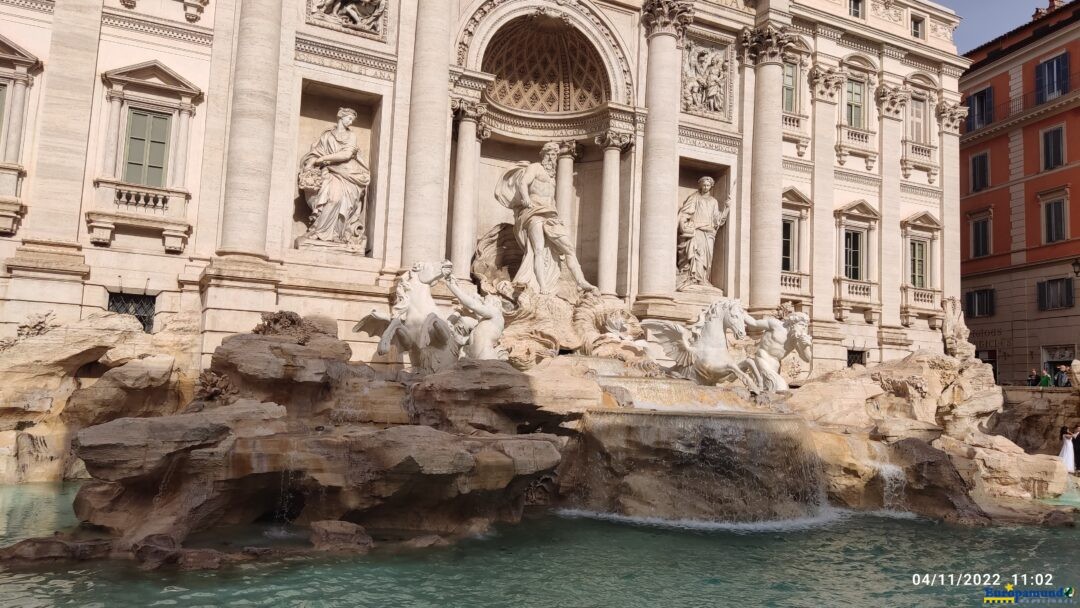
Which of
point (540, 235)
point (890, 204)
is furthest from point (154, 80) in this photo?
point (890, 204)

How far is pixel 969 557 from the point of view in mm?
9312

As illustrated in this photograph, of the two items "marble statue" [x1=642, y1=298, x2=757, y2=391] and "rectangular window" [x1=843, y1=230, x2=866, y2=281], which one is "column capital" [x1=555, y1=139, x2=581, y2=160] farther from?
"rectangular window" [x1=843, y1=230, x2=866, y2=281]

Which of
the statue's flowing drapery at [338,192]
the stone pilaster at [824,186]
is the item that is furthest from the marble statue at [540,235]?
the stone pilaster at [824,186]

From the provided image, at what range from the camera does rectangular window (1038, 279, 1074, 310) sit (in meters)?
26.7

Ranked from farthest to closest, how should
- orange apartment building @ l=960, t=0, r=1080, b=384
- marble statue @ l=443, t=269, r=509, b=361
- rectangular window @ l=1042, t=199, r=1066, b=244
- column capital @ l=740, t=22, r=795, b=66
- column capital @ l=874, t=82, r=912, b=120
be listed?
rectangular window @ l=1042, t=199, r=1066, b=244 → orange apartment building @ l=960, t=0, r=1080, b=384 → column capital @ l=874, t=82, r=912, b=120 → column capital @ l=740, t=22, r=795, b=66 → marble statue @ l=443, t=269, r=509, b=361

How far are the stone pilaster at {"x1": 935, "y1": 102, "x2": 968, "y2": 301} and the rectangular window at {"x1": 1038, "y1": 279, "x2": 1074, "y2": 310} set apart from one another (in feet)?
16.0

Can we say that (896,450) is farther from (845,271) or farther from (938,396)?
(845,271)

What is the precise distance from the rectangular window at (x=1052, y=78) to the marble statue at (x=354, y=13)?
2346 cm

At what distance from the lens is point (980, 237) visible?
30.6 metres

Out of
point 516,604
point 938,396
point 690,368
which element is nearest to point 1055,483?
point 938,396

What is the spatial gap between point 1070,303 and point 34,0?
2975cm

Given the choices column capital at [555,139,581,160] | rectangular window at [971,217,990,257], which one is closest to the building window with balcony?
rectangular window at [971,217,990,257]

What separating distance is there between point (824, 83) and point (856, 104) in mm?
1615

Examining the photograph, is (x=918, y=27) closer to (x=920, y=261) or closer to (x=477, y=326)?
(x=920, y=261)
